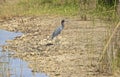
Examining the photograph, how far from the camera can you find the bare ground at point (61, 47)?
1080 centimetres

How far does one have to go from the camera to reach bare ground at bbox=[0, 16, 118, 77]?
10.8m

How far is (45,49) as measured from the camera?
1324 cm

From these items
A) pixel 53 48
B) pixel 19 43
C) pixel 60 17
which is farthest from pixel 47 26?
pixel 53 48

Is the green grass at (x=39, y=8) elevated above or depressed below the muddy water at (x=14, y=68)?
above

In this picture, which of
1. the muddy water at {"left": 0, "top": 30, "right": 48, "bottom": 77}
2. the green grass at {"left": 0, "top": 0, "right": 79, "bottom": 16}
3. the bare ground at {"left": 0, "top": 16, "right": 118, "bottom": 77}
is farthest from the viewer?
the green grass at {"left": 0, "top": 0, "right": 79, "bottom": 16}

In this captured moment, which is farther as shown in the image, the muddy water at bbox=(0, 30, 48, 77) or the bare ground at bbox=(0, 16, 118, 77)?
the bare ground at bbox=(0, 16, 118, 77)

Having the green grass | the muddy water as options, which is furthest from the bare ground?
the green grass

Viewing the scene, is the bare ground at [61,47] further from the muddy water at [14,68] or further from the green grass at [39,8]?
the green grass at [39,8]

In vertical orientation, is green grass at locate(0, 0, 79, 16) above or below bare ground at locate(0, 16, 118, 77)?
above

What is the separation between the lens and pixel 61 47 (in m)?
13.4

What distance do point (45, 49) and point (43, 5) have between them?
10.3m

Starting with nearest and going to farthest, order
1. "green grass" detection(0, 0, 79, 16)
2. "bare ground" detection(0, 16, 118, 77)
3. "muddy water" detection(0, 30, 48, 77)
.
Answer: "muddy water" detection(0, 30, 48, 77) < "bare ground" detection(0, 16, 118, 77) < "green grass" detection(0, 0, 79, 16)

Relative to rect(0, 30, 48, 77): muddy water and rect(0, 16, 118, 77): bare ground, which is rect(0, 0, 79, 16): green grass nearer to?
rect(0, 16, 118, 77): bare ground

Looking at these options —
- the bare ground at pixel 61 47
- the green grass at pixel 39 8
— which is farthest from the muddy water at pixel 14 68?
the green grass at pixel 39 8
